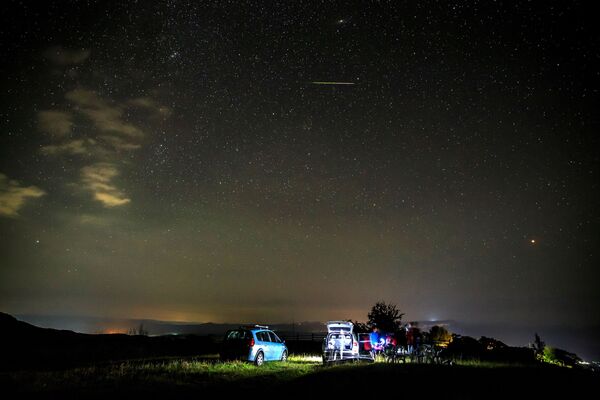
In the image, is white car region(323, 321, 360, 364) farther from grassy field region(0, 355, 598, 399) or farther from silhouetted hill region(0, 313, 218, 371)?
silhouetted hill region(0, 313, 218, 371)

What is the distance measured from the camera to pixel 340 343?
18.5 metres

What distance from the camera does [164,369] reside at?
1528cm

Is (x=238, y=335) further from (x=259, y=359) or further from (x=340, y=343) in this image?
(x=340, y=343)

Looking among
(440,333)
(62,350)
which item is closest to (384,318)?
(440,333)

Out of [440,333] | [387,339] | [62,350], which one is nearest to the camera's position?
[387,339]

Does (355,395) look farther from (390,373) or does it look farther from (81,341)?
(81,341)

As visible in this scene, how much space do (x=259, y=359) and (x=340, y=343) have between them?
359 centimetres

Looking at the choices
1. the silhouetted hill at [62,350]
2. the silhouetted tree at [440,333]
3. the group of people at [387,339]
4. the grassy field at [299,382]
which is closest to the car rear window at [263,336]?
the grassy field at [299,382]

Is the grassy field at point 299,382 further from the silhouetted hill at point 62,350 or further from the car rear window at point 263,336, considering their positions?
the silhouetted hill at point 62,350

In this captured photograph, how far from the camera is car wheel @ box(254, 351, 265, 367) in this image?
17500 mm

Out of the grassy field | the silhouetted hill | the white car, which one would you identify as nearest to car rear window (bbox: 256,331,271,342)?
the white car

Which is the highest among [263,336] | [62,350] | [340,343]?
[263,336]

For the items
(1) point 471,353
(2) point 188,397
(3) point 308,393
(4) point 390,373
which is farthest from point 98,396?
(1) point 471,353

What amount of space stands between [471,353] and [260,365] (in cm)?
1325
